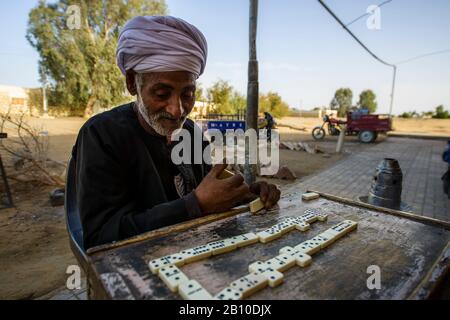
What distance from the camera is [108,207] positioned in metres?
1.26

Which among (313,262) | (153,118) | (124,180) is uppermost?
(153,118)

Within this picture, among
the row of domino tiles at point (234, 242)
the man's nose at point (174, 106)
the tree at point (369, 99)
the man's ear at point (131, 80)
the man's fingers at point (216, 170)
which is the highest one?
the tree at point (369, 99)

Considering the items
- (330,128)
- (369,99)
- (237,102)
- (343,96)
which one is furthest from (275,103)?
(369,99)

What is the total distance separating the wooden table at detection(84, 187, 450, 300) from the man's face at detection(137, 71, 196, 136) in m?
0.61

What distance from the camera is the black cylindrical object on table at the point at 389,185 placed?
3.52 meters

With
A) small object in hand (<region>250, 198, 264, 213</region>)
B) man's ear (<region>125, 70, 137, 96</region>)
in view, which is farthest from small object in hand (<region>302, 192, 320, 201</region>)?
man's ear (<region>125, 70, 137, 96</region>)

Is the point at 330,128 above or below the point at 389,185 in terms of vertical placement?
above

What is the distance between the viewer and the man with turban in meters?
1.25

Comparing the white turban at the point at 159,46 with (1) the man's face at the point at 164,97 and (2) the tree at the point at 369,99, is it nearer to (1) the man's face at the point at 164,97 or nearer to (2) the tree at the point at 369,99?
(1) the man's face at the point at 164,97

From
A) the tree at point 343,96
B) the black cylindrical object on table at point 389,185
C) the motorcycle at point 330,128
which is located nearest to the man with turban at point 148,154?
the black cylindrical object on table at point 389,185

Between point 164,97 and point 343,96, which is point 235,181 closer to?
point 164,97

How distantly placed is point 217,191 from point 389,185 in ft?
10.3
